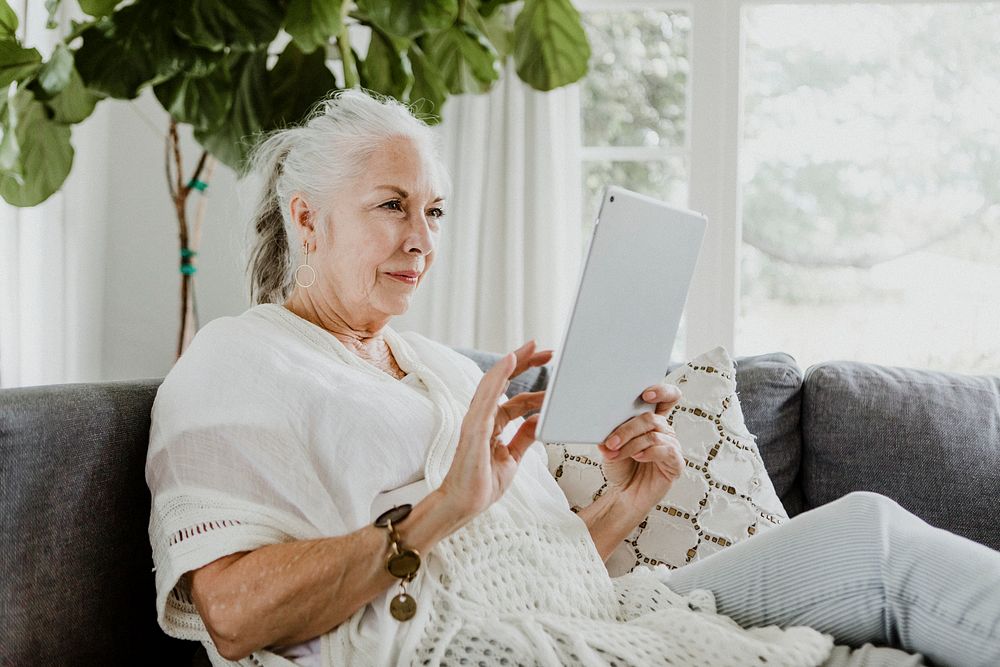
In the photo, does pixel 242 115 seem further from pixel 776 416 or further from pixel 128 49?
pixel 776 416

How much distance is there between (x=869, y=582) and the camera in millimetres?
1125

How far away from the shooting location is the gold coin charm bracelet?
112 centimetres

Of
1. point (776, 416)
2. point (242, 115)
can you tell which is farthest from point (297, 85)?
point (776, 416)

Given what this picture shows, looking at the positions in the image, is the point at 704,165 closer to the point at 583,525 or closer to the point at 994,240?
the point at 994,240

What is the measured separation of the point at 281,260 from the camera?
166 cm

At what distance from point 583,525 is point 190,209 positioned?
2092mm

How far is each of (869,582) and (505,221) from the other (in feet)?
6.34

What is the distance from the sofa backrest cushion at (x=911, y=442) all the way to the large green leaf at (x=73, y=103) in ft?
5.48

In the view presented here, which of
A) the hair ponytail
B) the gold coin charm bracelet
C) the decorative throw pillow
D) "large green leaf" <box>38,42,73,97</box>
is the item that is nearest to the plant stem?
"large green leaf" <box>38,42,73,97</box>

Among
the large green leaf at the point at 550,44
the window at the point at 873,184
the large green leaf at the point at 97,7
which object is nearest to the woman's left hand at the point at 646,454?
the large green leaf at the point at 550,44

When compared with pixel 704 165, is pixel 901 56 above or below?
above

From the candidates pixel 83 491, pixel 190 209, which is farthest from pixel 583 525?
pixel 190 209

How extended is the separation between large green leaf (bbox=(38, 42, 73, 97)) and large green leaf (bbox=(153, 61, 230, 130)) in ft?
0.76

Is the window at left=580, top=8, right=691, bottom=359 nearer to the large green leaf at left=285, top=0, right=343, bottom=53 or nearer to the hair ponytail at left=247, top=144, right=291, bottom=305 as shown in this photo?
the large green leaf at left=285, top=0, right=343, bottom=53
